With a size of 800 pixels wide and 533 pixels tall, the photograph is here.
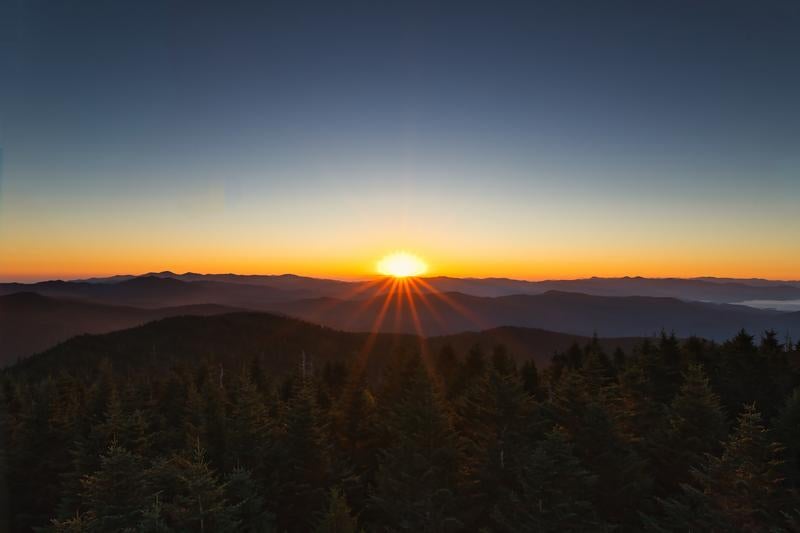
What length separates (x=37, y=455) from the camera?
32219 millimetres

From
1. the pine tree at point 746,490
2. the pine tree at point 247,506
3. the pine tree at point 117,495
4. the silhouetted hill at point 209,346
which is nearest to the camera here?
the pine tree at point 746,490

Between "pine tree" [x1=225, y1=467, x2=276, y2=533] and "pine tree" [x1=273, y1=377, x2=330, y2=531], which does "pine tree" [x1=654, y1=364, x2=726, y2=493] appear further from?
"pine tree" [x1=225, y1=467, x2=276, y2=533]

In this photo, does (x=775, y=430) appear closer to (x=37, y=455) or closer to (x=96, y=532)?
(x=96, y=532)

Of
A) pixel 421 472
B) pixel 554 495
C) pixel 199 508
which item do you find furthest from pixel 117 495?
pixel 554 495

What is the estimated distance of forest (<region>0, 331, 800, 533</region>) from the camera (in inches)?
666

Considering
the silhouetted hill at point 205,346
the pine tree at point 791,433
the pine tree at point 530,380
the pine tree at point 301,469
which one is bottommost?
the silhouetted hill at point 205,346

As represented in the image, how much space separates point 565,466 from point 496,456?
5.73 metres

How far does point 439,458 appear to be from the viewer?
24281 millimetres

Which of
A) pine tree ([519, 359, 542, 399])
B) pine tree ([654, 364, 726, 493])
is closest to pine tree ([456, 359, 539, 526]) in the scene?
pine tree ([654, 364, 726, 493])

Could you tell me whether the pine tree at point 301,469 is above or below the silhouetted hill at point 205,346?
above

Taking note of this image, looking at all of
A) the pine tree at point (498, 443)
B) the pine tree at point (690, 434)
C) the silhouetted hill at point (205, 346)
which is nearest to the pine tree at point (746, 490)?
the pine tree at point (690, 434)

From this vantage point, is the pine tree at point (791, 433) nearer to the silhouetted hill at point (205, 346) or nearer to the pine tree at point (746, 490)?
the pine tree at point (746, 490)

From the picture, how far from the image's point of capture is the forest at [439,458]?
16906 millimetres

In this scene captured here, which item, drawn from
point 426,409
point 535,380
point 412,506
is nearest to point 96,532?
point 412,506
